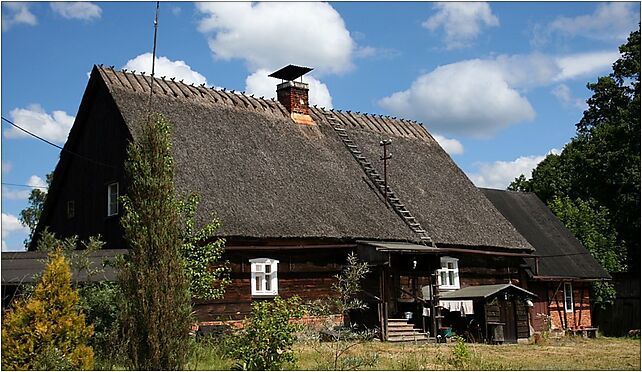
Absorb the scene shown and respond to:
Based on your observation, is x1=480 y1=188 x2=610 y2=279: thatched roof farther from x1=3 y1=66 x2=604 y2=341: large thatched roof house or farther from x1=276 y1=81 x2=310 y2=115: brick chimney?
x1=276 y1=81 x2=310 y2=115: brick chimney

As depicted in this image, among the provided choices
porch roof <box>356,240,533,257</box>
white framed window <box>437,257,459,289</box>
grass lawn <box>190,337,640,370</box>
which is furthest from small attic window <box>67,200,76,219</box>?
white framed window <box>437,257,459,289</box>

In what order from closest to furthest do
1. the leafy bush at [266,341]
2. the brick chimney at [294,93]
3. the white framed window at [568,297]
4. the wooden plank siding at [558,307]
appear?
the leafy bush at [266,341] → the brick chimney at [294,93] → the wooden plank siding at [558,307] → the white framed window at [568,297]

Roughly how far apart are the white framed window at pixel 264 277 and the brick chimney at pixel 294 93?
7.33 meters

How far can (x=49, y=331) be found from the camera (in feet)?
36.7

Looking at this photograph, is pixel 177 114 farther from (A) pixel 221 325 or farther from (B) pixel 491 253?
(B) pixel 491 253

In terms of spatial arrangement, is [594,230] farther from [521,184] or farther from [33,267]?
[33,267]

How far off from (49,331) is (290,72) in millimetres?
17441

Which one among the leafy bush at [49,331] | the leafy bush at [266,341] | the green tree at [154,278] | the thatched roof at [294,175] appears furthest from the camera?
the thatched roof at [294,175]

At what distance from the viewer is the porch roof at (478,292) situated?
22.2 meters

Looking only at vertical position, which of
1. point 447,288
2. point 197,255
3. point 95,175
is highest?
point 95,175

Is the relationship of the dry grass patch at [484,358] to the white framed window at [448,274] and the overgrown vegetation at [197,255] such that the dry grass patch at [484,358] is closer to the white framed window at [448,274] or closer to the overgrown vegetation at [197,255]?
the overgrown vegetation at [197,255]

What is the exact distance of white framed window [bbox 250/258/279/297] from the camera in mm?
20656

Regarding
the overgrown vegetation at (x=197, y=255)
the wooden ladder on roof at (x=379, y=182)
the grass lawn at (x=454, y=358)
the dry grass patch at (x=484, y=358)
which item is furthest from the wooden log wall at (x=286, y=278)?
the overgrown vegetation at (x=197, y=255)

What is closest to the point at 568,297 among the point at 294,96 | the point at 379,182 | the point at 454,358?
the point at 379,182
